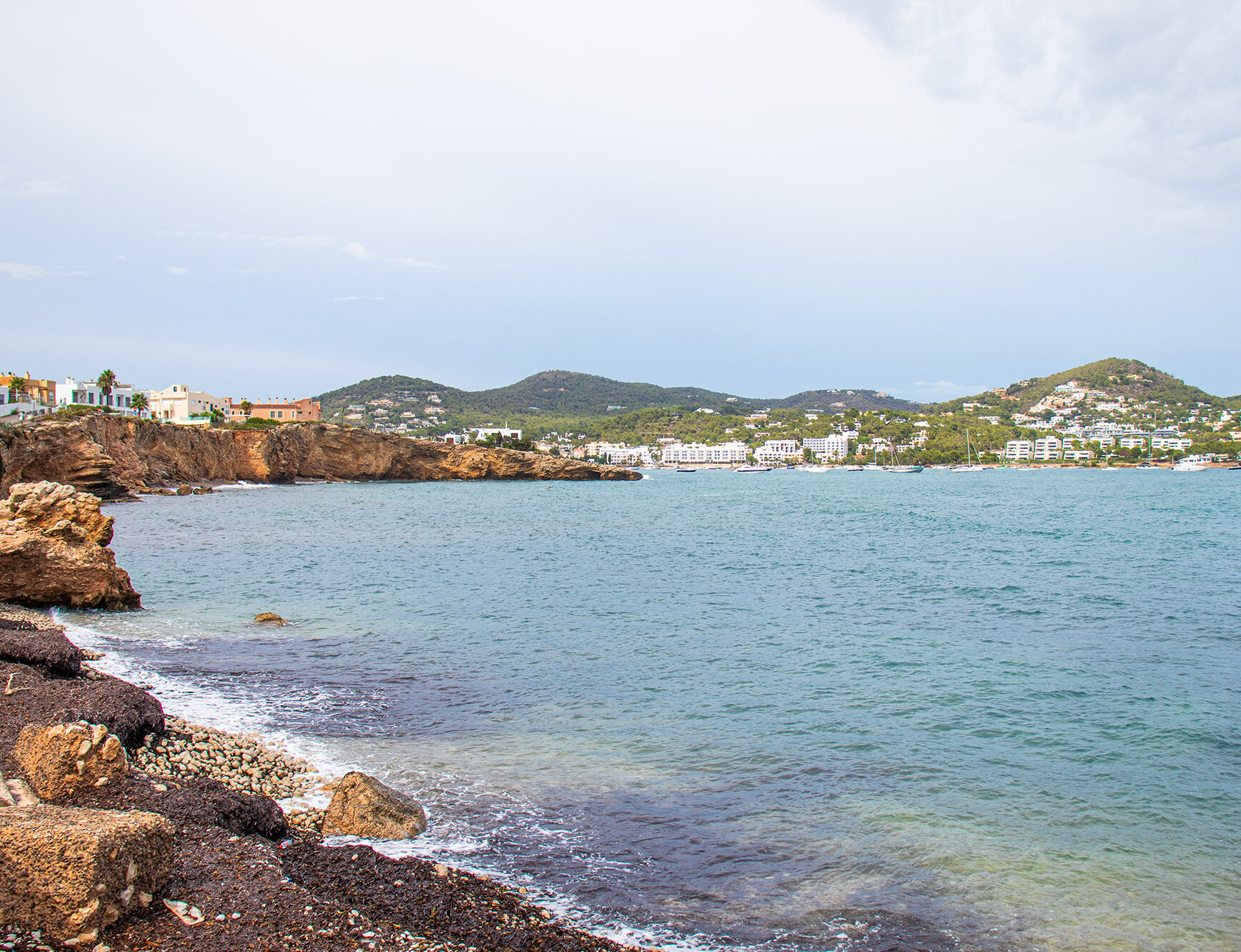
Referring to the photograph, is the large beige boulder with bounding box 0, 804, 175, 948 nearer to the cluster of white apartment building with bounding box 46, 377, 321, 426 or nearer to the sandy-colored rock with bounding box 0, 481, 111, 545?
the sandy-colored rock with bounding box 0, 481, 111, 545

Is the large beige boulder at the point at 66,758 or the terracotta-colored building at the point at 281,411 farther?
the terracotta-colored building at the point at 281,411

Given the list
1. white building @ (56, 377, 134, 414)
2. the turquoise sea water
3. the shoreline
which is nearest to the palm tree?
white building @ (56, 377, 134, 414)

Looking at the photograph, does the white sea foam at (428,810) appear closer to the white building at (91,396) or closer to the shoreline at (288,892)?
the shoreline at (288,892)

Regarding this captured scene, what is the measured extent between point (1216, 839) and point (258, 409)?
151325mm

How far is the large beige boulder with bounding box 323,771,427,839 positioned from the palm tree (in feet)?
365

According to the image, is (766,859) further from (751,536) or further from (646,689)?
(751,536)

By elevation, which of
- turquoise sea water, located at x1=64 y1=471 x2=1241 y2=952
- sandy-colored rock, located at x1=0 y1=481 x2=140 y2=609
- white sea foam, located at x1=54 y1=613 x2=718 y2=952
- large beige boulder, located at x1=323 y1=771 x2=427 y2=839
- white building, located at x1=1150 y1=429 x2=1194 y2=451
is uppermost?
white building, located at x1=1150 y1=429 x2=1194 y2=451

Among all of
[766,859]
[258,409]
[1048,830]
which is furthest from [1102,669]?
[258,409]

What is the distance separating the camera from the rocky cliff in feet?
166

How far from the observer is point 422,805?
30.1ft

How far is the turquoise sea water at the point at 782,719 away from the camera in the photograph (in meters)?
7.55

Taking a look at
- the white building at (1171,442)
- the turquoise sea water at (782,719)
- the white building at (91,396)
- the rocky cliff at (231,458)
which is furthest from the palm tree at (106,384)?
the white building at (1171,442)

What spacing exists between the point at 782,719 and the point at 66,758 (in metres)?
9.83

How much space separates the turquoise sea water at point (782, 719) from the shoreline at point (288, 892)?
31.0 inches
